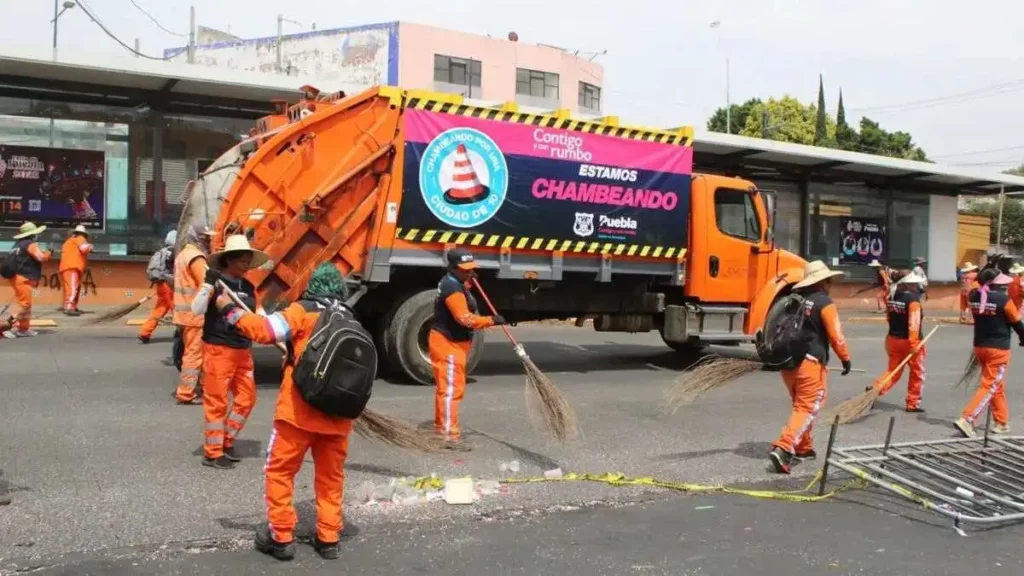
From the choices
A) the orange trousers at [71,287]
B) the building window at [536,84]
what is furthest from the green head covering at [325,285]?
the building window at [536,84]

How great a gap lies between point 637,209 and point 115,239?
10.7 m

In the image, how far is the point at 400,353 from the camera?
951cm

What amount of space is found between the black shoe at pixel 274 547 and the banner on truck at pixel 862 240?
23.4 metres

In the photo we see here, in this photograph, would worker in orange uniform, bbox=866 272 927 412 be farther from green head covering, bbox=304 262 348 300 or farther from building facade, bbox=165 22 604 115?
building facade, bbox=165 22 604 115

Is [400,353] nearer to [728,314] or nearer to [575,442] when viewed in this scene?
[575,442]

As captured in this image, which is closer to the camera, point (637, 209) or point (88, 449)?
point (88, 449)

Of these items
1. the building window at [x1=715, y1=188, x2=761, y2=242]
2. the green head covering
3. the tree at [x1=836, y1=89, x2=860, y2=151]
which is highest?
the tree at [x1=836, y1=89, x2=860, y2=151]

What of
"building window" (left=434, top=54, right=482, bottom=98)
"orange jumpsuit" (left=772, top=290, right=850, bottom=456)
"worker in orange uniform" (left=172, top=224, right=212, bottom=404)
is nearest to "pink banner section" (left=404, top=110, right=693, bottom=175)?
"worker in orange uniform" (left=172, top=224, right=212, bottom=404)

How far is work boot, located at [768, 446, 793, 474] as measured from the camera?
20.7 ft

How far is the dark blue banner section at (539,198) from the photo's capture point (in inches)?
374

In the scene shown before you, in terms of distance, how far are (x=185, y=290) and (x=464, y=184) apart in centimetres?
337

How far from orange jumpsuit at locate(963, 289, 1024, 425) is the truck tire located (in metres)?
5.34

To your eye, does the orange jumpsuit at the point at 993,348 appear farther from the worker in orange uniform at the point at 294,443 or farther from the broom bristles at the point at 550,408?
the worker in orange uniform at the point at 294,443

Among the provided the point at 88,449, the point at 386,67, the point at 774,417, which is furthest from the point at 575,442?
the point at 386,67
